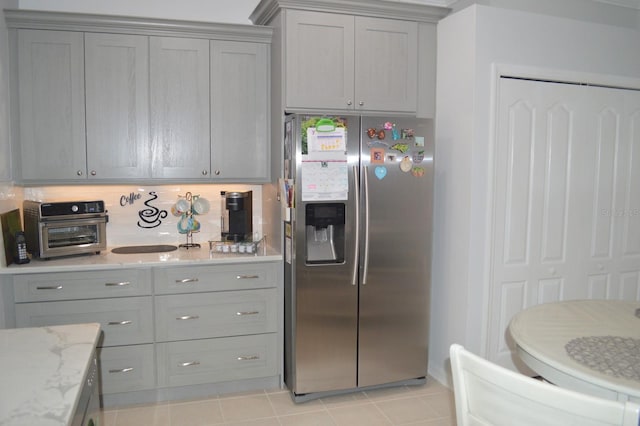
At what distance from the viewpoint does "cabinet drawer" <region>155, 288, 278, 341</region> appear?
3102 mm

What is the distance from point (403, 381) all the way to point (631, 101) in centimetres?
249

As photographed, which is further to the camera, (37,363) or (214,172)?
(214,172)

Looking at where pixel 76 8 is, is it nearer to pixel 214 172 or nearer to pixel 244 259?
pixel 214 172

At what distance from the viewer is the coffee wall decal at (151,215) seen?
11.8ft

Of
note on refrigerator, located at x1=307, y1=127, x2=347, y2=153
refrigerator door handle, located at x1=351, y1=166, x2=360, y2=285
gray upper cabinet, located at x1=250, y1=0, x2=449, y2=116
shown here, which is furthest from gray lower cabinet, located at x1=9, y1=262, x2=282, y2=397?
gray upper cabinet, located at x1=250, y1=0, x2=449, y2=116

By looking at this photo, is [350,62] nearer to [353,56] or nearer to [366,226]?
[353,56]

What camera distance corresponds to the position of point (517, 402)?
1239 mm

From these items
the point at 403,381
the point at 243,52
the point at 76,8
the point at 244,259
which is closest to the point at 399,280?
the point at 403,381

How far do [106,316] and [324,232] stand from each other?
1.38 meters

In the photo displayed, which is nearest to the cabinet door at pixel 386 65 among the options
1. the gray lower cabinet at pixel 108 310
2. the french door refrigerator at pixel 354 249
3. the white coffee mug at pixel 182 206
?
the french door refrigerator at pixel 354 249

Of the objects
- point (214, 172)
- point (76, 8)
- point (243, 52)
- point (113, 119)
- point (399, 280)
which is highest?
point (76, 8)

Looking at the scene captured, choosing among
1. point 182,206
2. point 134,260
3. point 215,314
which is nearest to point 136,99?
point 182,206

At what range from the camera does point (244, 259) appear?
3193mm

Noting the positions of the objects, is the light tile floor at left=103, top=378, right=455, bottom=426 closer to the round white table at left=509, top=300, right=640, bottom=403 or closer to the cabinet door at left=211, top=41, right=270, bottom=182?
the round white table at left=509, top=300, right=640, bottom=403
